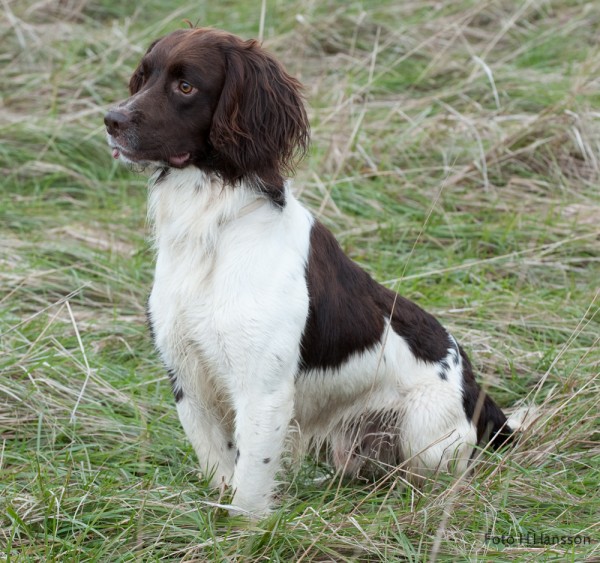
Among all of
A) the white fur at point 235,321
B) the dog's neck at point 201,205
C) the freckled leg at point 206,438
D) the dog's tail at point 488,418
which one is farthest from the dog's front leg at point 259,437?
the dog's tail at point 488,418

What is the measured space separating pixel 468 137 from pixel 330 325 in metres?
2.76

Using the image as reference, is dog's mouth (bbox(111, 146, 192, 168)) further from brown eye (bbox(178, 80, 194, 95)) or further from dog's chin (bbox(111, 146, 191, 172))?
brown eye (bbox(178, 80, 194, 95))

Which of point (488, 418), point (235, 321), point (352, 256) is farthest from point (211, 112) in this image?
point (352, 256)

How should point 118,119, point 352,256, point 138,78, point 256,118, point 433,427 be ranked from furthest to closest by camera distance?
1. point 352,256
2. point 433,427
3. point 138,78
4. point 256,118
5. point 118,119

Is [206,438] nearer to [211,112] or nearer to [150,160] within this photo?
[150,160]

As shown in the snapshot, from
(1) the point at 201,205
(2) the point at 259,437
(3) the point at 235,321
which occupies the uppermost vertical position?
(1) the point at 201,205

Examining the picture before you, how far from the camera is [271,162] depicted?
2.77 metres

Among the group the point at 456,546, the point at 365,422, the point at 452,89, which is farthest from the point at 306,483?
the point at 452,89

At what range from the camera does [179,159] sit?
2742 mm

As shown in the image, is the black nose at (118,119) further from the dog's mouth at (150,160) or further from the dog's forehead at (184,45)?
the dog's forehead at (184,45)

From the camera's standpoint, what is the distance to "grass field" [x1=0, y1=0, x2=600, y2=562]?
2533 mm

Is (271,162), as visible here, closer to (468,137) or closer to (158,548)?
(158,548)

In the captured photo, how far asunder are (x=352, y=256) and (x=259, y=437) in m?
1.94

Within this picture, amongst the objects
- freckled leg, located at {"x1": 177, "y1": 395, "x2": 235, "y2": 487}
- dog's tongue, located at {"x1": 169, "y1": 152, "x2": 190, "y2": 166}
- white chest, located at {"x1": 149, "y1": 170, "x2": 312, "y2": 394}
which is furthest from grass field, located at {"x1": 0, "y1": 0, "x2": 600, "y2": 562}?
dog's tongue, located at {"x1": 169, "y1": 152, "x2": 190, "y2": 166}
